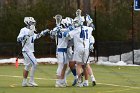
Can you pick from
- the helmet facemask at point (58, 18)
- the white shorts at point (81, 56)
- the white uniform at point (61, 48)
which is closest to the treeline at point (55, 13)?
the helmet facemask at point (58, 18)

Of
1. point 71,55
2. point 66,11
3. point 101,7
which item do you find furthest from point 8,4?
point 71,55

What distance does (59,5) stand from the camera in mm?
45250

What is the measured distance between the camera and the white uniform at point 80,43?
19938 mm

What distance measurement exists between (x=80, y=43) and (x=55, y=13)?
24.0 m

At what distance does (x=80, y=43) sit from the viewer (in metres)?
20.0

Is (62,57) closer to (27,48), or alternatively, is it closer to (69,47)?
(69,47)

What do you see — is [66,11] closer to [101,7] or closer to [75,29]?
[101,7]

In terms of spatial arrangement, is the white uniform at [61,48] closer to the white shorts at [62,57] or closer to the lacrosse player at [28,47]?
the white shorts at [62,57]

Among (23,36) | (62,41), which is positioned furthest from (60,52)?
(23,36)

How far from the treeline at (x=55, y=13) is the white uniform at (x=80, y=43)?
62.8 ft

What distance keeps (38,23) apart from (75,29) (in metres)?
23.1

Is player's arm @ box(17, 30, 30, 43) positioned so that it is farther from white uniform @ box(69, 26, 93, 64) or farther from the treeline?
the treeline

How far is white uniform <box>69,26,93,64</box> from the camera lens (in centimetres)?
1994

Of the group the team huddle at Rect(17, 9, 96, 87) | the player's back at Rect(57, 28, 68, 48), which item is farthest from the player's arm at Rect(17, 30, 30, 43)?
the player's back at Rect(57, 28, 68, 48)
